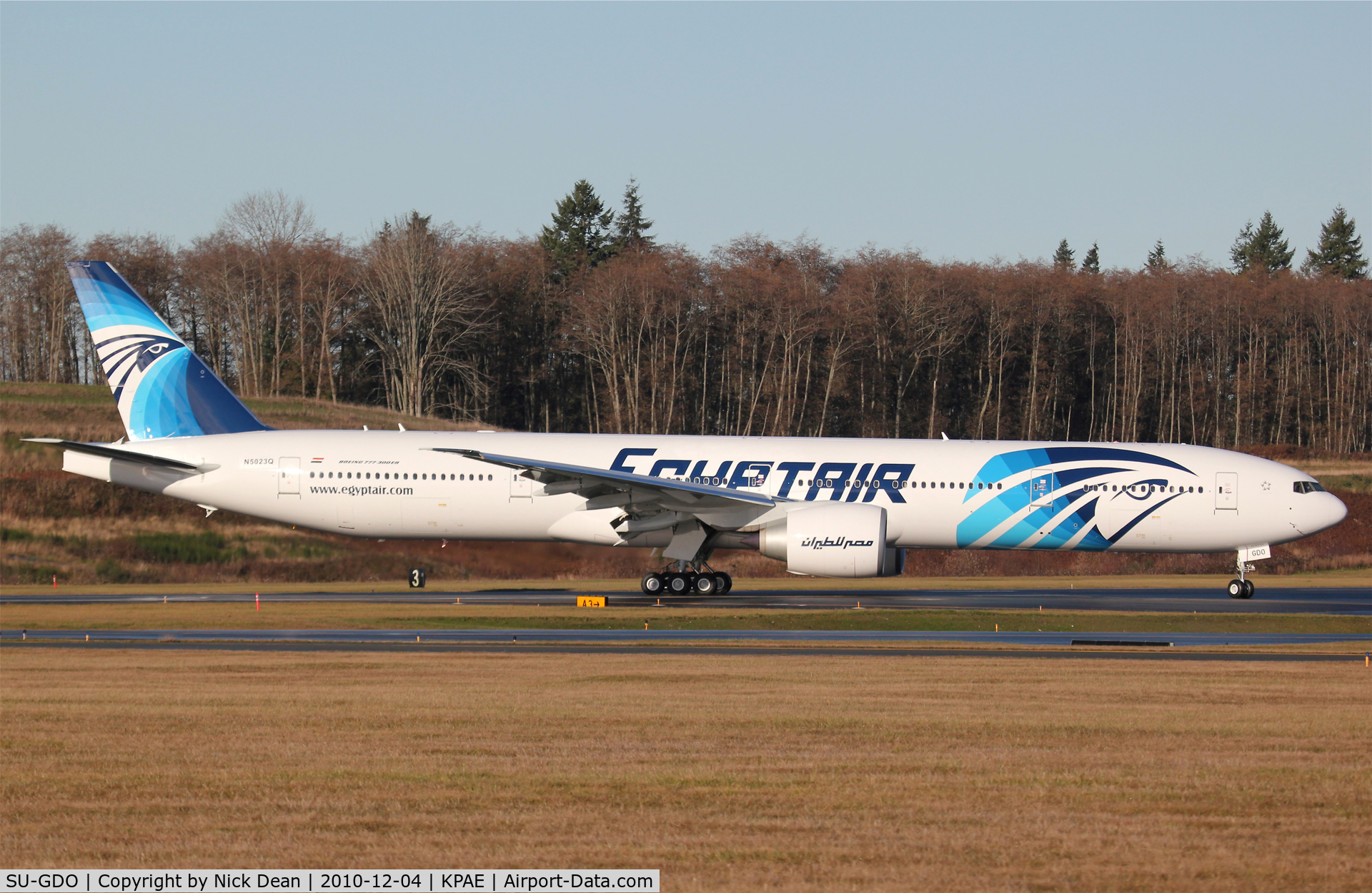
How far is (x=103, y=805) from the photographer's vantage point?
7.85 meters

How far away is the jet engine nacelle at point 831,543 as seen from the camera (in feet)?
80.9

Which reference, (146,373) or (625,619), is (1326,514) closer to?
(625,619)

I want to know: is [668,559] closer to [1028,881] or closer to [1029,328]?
[1028,881]

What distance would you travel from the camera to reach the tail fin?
28.6 metres

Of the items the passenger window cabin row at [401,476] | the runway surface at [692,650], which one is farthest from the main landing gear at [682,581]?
the runway surface at [692,650]

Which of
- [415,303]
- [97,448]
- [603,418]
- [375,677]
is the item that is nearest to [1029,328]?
[603,418]

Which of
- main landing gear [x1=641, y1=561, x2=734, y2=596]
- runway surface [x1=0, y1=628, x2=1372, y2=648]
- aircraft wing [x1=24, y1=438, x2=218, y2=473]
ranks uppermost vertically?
aircraft wing [x1=24, y1=438, x2=218, y2=473]

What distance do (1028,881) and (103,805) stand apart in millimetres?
5631

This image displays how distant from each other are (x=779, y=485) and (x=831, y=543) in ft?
7.72

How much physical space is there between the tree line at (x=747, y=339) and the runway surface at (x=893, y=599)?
3696 centimetres

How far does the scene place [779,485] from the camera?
26578 millimetres

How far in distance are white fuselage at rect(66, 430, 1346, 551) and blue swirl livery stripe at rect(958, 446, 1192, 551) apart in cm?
3

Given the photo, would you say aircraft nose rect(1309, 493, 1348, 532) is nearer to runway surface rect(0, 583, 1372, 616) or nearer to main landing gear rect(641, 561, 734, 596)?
runway surface rect(0, 583, 1372, 616)

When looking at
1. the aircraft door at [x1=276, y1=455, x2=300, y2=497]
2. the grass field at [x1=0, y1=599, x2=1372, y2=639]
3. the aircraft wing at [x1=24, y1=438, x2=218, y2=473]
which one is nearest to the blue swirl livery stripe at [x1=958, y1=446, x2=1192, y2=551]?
the grass field at [x1=0, y1=599, x2=1372, y2=639]
